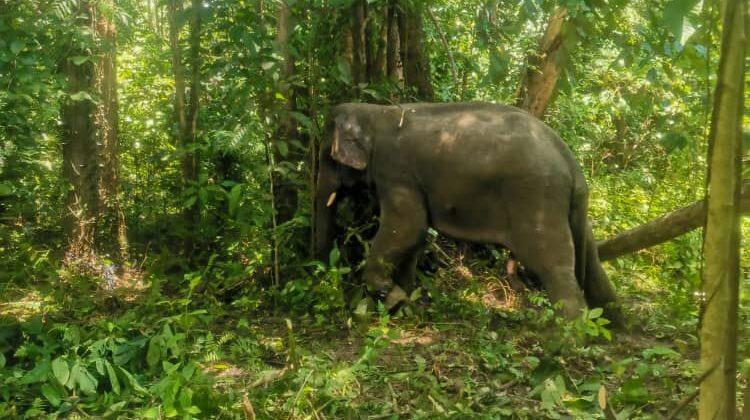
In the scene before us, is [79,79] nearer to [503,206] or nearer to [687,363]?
[503,206]

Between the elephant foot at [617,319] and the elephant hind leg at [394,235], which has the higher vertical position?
the elephant hind leg at [394,235]

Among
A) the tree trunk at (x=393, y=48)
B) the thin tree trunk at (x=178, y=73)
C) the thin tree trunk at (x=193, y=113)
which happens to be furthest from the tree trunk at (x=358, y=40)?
the thin tree trunk at (x=178, y=73)

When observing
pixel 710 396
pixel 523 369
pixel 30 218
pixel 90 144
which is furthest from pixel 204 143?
pixel 710 396

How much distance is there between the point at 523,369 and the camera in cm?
402

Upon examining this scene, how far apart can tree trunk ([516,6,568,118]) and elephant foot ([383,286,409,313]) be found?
3.06 metres

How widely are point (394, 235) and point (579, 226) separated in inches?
53.6

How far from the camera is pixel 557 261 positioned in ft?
15.7

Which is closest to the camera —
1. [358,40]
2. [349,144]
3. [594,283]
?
[594,283]

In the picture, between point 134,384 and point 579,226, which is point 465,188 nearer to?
point 579,226

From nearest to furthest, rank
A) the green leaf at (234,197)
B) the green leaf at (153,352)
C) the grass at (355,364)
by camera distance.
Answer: the grass at (355,364) → the green leaf at (153,352) → the green leaf at (234,197)

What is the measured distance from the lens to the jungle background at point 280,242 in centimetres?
352

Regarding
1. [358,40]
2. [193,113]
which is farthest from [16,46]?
[358,40]

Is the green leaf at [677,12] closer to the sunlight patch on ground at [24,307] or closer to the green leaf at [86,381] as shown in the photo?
the green leaf at [86,381]

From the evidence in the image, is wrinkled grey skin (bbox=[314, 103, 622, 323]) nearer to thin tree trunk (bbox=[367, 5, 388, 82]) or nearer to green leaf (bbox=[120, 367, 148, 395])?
thin tree trunk (bbox=[367, 5, 388, 82])
